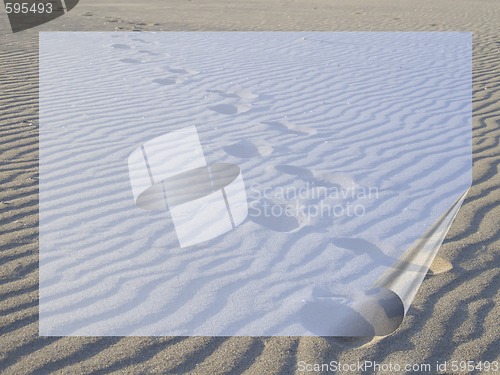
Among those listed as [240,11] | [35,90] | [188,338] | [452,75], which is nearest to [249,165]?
[188,338]

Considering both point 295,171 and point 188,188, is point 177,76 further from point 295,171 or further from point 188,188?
point 188,188

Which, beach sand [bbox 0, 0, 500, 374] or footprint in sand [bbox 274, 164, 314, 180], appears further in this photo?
footprint in sand [bbox 274, 164, 314, 180]

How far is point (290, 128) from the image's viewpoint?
234 inches

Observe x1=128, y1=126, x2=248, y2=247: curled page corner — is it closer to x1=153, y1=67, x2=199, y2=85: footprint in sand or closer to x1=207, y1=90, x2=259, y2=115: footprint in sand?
x1=207, y1=90, x2=259, y2=115: footprint in sand

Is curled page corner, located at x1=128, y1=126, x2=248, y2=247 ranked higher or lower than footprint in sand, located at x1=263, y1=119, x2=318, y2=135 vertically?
higher

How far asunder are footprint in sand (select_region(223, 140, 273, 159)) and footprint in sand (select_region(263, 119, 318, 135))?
499mm

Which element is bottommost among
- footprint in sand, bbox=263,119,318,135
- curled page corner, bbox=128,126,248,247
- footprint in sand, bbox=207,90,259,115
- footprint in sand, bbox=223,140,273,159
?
footprint in sand, bbox=263,119,318,135

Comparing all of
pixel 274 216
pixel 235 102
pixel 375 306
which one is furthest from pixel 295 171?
pixel 235 102

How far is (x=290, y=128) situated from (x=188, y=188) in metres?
1.70

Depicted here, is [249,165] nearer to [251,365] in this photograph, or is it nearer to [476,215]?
[476,215]

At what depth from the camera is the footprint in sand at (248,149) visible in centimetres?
523

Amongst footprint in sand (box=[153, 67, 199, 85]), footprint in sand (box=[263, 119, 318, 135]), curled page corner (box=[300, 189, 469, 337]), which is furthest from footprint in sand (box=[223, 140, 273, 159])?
footprint in sand (box=[153, 67, 199, 85])

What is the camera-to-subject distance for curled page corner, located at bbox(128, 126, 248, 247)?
405cm

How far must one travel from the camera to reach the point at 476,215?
418cm
